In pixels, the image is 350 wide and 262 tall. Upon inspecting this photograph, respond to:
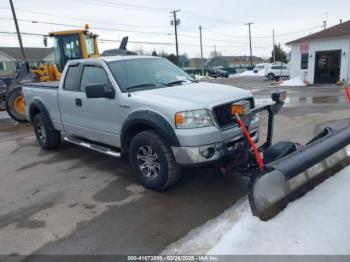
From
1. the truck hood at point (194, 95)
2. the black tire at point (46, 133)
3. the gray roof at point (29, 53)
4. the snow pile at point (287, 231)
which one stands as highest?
the gray roof at point (29, 53)

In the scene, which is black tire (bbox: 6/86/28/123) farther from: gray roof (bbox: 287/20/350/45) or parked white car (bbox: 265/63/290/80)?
parked white car (bbox: 265/63/290/80)

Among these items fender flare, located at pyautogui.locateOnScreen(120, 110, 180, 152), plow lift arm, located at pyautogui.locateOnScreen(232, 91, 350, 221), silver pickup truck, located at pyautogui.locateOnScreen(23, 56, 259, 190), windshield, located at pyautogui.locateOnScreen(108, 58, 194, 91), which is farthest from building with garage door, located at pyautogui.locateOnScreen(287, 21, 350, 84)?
fender flare, located at pyautogui.locateOnScreen(120, 110, 180, 152)

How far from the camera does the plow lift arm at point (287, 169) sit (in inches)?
121

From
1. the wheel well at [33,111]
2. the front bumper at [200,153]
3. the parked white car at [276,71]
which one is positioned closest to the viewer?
the front bumper at [200,153]

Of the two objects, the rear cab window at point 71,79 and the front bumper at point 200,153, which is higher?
the rear cab window at point 71,79

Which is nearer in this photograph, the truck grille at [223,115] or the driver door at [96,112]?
the truck grille at [223,115]

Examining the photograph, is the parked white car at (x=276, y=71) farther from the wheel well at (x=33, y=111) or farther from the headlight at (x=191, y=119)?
the headlight at (x=191, y=119)

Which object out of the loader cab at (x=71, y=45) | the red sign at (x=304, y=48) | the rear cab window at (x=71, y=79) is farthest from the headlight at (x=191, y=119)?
the red sign at (x=304, y=48)

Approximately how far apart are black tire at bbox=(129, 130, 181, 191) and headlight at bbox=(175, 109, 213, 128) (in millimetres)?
399

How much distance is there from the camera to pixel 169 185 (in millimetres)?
4203

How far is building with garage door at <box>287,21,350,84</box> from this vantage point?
2181 cm

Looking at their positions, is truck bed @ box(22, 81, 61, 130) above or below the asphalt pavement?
above

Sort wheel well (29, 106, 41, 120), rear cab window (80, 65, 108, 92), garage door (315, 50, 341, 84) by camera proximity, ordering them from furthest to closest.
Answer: garage door (315, 50, 341, 84) < wheel well (29, 106, 41, 120) < rear cab window (80, 65, 108, 92)

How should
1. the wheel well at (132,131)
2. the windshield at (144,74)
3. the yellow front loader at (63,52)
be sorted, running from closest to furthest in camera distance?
the wheel well at (132,131)
the windshield at (144,74)
the yellow front loader at (63,52)
